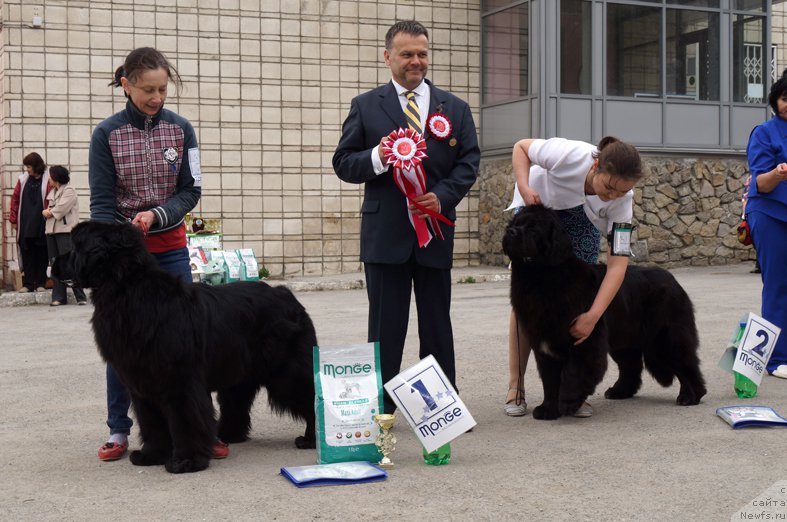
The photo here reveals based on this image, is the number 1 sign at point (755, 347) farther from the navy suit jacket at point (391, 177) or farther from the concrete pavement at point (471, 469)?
the navy suit jacket at point (391, 177)

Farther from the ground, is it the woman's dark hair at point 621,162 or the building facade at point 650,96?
the building facade at point 650,96

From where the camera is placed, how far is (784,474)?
3861mm

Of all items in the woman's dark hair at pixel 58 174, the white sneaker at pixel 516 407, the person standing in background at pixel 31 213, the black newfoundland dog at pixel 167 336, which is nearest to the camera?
the black newfoundland dog at pixel 167 336

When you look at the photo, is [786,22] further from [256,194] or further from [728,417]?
[728,417]

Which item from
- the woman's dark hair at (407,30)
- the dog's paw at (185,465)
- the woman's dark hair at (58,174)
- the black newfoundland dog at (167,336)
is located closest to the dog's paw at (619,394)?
the black newfoundland dog at (167,336)

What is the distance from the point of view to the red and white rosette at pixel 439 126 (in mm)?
4836

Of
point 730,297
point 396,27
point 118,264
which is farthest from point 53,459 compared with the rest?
point 730,297

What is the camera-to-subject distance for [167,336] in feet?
13.3

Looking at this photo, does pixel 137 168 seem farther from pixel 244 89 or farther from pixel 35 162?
pixel 244 89

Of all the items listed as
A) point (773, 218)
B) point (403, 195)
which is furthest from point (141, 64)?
point (773, 218)

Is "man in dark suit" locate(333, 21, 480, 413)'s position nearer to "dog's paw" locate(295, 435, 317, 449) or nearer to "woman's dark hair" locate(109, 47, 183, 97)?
"dog's paw" locate(295, 435, 317, 449)

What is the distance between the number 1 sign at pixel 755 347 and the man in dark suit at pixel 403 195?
1771 millimetres

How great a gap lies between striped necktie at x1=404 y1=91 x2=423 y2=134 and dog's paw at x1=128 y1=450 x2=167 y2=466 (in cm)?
200

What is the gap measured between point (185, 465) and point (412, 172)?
1.74 m
